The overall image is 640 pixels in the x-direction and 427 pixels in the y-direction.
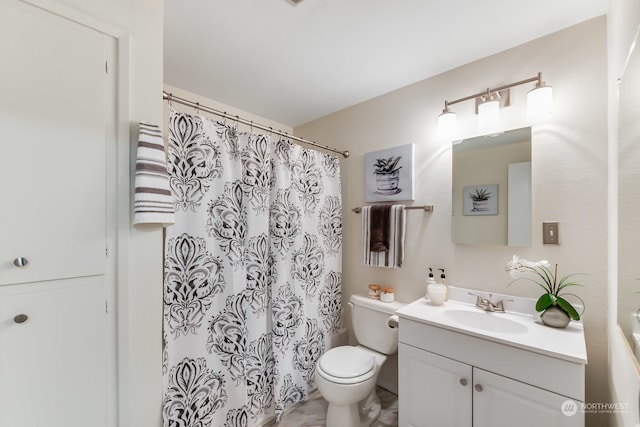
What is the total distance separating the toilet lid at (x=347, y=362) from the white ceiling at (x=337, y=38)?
77.9 inches

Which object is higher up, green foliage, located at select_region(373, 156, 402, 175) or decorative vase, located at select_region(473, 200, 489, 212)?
green foliage, located at select_region(373, 156, 402, 175)

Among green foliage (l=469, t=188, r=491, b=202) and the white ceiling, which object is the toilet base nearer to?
green foliage (l=469, t=188, r=491, b=202)

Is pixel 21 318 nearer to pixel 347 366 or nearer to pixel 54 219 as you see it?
pixel 54 219

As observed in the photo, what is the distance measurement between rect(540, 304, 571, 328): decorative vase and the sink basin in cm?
11

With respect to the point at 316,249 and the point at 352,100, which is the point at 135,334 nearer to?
the point at 316,249

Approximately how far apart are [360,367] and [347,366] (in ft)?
0.27

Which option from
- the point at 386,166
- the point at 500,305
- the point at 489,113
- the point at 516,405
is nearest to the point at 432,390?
the point at 516,405

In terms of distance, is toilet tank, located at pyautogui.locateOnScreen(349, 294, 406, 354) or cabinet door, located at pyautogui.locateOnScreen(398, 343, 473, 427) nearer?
cabinet door, located at pyautogui.locateOnScreen(398, 343, 473, 427)

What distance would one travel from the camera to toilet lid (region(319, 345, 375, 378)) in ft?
5.07

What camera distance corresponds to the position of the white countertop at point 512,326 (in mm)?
1040

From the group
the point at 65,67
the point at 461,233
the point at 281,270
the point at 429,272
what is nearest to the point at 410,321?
the point at 429,272

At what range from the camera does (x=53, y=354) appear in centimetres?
89

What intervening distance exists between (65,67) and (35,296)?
2.69 feet

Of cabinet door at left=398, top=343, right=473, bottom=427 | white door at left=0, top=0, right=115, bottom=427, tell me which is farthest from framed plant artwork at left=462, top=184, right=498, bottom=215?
white door at left=0, top=0, right=115, bottom=427
